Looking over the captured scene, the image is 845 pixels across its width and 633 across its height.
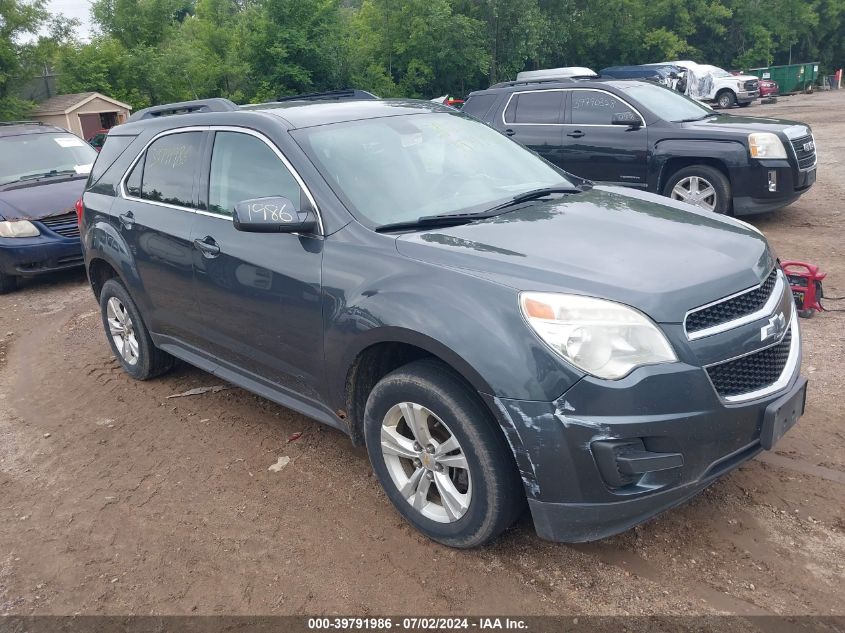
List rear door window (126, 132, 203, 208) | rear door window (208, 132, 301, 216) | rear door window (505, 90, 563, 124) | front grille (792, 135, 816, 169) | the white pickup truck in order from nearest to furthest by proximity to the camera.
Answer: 1. rear door window (208, 132, 301, 216)
2. rear door window (126, 132, 203, 208)
3. front grille (792, 135, 816, 169)
4. rear door window (505, 90, 563, 124)
5. the white pickup truck

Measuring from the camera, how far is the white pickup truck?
29.9m

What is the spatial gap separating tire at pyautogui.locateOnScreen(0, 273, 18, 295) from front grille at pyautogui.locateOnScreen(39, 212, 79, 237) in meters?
0.77

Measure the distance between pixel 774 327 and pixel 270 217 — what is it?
7.24ft

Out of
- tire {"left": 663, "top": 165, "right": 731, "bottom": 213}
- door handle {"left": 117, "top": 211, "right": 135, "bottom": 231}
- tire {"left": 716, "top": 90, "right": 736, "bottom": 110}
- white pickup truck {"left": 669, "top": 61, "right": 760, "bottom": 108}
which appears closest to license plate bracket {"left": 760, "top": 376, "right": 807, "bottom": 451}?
door handle {"left": 117, "top": 211, "right": 135, "bottom": 231}

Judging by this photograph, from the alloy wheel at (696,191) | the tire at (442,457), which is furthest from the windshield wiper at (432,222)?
the alloy wheel at (696,191)

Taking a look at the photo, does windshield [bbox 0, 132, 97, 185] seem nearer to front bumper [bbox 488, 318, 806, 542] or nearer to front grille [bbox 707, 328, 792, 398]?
front bumper [bbox 488, 318, 806, 542]

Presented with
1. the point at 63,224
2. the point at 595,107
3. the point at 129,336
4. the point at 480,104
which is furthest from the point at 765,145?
the point at 63,224

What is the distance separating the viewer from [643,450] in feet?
8.73

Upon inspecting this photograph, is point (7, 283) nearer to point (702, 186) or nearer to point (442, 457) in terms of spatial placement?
point (442, 457)

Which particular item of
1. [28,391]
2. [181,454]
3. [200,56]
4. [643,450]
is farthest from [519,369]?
[200,56]

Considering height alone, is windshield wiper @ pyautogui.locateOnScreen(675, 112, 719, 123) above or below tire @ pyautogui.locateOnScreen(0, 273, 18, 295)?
above

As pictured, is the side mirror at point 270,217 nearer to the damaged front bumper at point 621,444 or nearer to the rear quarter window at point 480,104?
the damaged front bumper at point 621,444

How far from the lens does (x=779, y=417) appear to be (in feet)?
9.36

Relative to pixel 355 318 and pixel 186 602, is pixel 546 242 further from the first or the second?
pixel 186 602
